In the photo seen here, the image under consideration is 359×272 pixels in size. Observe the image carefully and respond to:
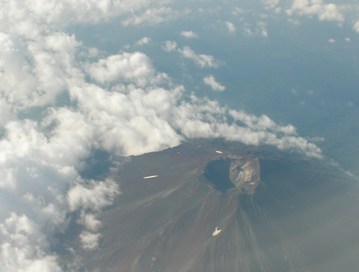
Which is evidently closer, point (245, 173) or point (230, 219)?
point (230, 219)

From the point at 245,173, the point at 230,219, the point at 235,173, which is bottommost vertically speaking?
the point at 230,219

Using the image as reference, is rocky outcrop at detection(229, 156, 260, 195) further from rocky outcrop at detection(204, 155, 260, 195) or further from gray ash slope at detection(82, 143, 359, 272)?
gray ash slope at detection(82, 143, 359, 272)

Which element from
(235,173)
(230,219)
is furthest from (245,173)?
(230,219)

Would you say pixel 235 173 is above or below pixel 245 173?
above

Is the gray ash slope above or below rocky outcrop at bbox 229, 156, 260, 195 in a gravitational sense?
below

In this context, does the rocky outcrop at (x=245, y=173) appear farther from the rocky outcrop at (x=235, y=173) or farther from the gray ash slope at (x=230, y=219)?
the gray ash slope at (x=230, y=219)

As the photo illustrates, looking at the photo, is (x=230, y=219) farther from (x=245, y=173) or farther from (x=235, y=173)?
(x=245, y=173)

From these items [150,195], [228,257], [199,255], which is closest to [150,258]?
[199,255]

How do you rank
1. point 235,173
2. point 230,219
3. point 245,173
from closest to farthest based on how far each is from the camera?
1. point 230,219
2. point 235,173
3. point 245,173

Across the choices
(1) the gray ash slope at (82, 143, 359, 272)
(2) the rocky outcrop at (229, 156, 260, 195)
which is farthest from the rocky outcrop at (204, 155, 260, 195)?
(1) the gray ash slope at (82, 143, 359, 272)

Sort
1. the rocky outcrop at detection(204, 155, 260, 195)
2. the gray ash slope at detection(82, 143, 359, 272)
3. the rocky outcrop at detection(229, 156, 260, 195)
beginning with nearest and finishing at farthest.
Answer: the gray ash slope at detection(82, 143, 359, 272) < the rocky outcrop at detection(229, 156, 260, 195) < the rocky outcrop at detection(204, 155, 260, 195)
